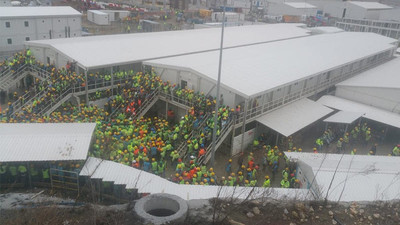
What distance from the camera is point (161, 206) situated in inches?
381

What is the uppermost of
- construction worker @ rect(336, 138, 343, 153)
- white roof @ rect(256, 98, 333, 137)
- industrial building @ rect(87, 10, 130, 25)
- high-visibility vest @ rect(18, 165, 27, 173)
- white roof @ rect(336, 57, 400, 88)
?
industrial building @ rect(87, 10, 130, 25)

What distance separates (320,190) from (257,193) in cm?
303

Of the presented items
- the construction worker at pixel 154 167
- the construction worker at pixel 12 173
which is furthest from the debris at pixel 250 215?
the construction worker at pixel 12 173

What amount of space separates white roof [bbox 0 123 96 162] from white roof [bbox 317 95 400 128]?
A: 18577 mm

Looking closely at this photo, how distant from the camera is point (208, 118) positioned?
19.7 metres

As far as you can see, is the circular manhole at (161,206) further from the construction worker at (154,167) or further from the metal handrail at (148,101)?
the metal handrail at (148,101)

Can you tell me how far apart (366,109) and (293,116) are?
6.95 meters

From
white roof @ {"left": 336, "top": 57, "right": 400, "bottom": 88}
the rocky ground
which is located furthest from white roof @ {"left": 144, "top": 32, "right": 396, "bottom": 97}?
the rocky ground

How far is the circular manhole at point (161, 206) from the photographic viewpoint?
8.86 metres

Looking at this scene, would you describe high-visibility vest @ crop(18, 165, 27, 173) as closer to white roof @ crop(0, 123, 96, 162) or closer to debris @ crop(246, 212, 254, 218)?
white roof @ crop(0, 123, 96, 162)

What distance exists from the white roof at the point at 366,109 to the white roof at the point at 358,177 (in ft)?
24.3

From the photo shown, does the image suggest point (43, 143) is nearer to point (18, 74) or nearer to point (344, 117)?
point (18, 74)

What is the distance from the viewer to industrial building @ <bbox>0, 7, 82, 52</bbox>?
32.1 m

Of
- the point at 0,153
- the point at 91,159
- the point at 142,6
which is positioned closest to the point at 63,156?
the point at 91,159
